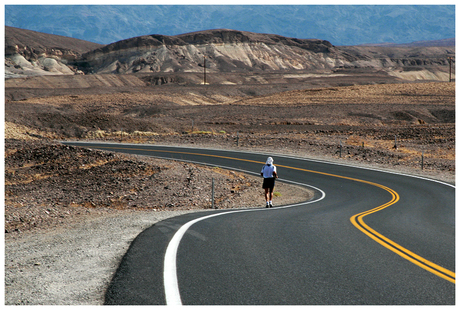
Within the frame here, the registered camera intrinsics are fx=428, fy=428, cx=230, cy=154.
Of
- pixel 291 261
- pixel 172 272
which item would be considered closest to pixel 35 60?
pixel 172 272

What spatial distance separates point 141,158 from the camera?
26781 mm

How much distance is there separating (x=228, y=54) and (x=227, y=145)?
123322mm

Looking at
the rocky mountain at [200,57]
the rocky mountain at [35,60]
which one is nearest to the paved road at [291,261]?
the rocky mountain at [200,57]

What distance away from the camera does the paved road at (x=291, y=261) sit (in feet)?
16.2

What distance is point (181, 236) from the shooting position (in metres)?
7.78

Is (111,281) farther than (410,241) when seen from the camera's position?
No

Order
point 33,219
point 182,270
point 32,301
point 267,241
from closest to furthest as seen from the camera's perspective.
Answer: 1. point 32,301
2. point 182,270
3. point 267,241
4. point 33,219

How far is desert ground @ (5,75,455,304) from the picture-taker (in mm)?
6984

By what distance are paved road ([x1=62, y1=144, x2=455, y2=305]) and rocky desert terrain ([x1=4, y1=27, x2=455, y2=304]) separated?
0.69m

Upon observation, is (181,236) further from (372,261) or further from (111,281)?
(372,261)

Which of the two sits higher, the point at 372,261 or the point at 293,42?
the point at 293,42

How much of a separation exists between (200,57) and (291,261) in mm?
150272

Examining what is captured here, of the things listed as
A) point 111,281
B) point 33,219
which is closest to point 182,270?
point 111,281

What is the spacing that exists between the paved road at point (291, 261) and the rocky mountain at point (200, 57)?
117m
